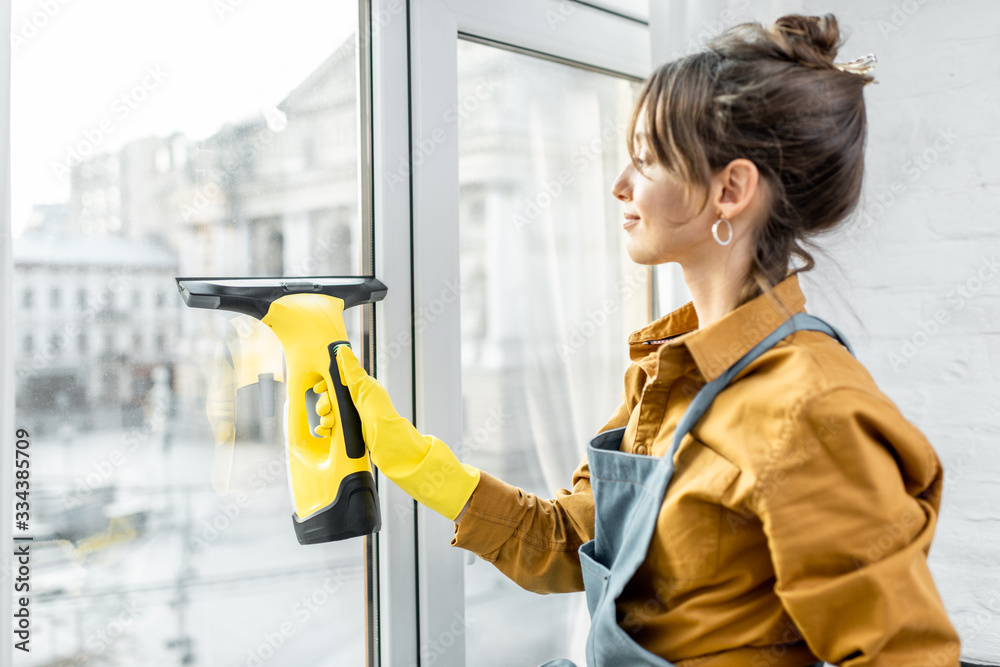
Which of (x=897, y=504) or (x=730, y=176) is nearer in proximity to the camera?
(x=897, y=504)

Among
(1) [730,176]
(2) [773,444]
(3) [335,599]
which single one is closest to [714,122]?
(1) [730,176]

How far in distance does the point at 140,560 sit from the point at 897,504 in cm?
86

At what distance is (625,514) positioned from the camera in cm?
81

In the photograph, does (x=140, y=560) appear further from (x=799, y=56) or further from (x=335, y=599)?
(x=799, y=56)

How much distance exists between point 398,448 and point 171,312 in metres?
0.34

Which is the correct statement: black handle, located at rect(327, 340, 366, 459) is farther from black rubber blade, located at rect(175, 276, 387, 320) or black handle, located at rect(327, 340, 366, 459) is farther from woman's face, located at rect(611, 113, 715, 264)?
woman's face, located at rect(611, 113, 715, 264)

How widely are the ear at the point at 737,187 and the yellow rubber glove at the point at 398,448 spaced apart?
1.43 ft

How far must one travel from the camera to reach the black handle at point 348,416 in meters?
0.88

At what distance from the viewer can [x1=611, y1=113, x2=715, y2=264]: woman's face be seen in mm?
785

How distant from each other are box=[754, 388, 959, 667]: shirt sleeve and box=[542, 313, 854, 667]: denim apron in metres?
0.11

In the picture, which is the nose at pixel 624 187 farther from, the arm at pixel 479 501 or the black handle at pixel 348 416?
the black handle at pixel 348 416

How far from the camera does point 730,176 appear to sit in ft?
2.48

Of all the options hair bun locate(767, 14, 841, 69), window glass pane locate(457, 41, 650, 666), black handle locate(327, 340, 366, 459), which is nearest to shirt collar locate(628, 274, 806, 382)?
hair bun locate(767, 14, 841, 69)

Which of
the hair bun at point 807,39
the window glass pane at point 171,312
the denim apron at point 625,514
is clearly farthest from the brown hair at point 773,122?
the window glass pane at point 171,312
